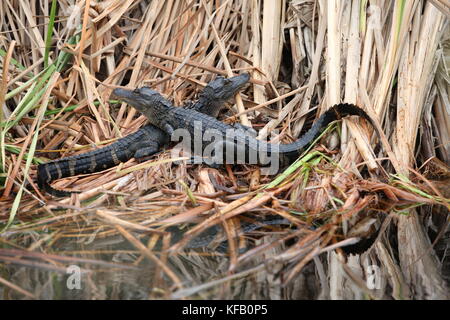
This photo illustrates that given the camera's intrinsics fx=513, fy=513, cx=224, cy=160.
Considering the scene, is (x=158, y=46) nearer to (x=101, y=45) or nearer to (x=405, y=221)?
(x=101, y=45)

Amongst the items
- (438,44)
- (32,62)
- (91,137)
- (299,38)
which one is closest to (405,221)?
(438,44)

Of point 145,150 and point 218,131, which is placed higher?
point 218,131

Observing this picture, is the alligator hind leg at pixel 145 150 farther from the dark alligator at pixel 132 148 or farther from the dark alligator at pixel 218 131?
the dark alligator at pixel 218 131

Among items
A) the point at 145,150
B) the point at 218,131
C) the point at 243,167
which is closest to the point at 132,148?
the point at 145,150

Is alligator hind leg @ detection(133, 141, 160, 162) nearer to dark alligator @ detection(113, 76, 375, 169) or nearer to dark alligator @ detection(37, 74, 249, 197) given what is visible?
dark alligator @ detection(37, 74, 249, 197)

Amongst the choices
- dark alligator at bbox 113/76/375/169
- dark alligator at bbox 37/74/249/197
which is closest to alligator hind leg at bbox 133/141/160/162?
dark alligator at bbox 37/74/249/197

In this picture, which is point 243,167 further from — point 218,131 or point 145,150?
point 145,150
